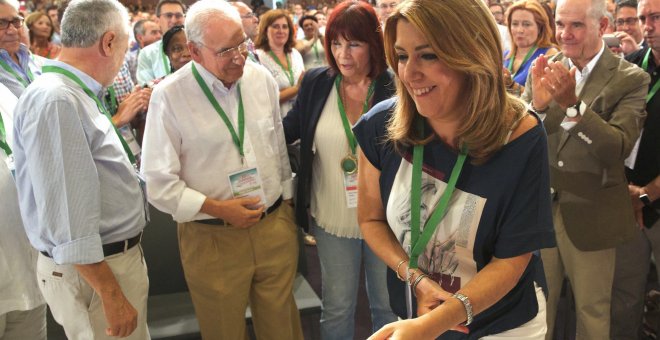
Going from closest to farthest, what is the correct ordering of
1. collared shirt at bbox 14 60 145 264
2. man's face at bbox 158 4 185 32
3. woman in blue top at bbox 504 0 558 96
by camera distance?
collared shirt at bbox 14 60 145 264 → woman in blue top at bbox 504 0 558 96 → man's face at bbox 158 4 185 32

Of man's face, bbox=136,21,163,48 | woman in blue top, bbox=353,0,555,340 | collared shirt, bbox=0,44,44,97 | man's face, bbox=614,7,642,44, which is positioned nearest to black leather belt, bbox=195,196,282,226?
woman in blue top, bbox=353,0,555,340

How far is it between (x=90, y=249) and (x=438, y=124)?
1.11 m

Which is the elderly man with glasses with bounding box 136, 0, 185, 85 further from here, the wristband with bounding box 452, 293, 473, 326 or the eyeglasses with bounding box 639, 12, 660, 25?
the wristband with bounding box 452, 293, 473, 326

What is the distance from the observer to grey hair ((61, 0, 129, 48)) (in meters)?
1.91

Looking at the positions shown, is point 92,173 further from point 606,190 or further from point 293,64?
point 293,64

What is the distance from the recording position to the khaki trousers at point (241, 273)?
2398 mm

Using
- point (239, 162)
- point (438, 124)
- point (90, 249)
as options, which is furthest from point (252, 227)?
point (438, 124)

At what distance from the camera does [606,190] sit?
246 cm

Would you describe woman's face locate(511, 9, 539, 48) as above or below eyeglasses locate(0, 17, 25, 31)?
below

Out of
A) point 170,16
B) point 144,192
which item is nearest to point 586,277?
point 144,192

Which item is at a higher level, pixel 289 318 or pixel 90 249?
pixel 90 249

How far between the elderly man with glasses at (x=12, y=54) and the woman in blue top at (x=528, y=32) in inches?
119

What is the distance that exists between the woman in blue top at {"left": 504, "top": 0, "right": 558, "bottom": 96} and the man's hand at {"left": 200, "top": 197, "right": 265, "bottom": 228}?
96.3 inches

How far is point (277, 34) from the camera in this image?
5281mm
